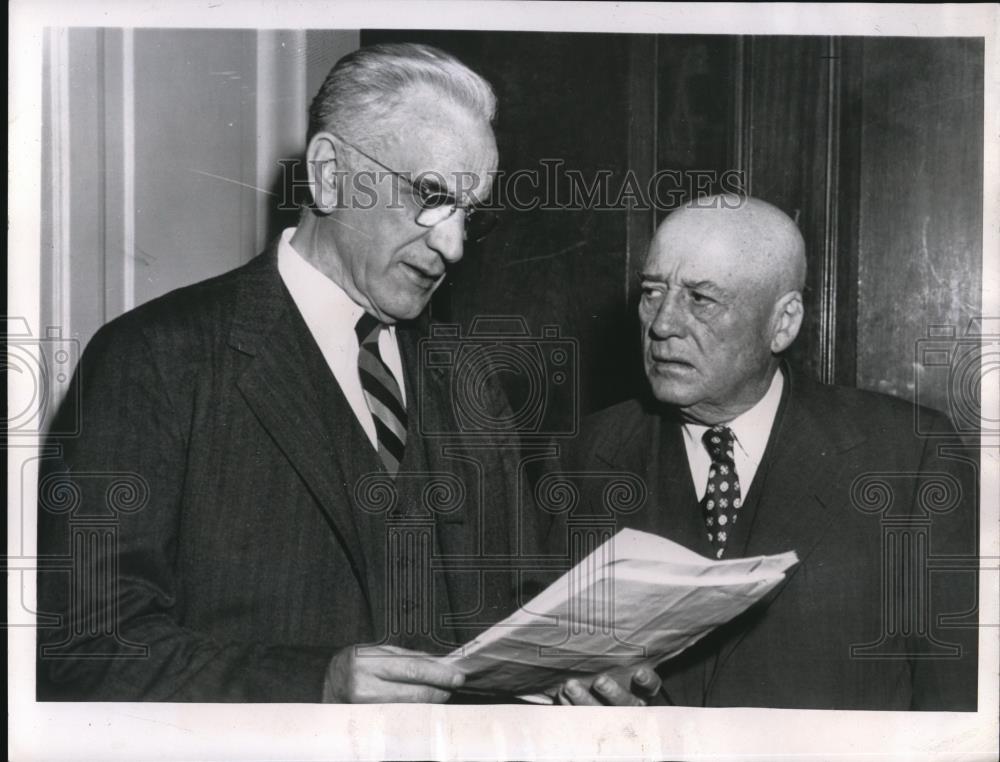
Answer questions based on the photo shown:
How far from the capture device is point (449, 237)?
1.96 metres

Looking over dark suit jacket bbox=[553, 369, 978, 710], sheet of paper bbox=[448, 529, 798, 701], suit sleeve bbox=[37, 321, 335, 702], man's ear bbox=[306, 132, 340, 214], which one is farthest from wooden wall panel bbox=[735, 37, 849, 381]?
suit sleeve bbox=[37, 321, 335, 702]

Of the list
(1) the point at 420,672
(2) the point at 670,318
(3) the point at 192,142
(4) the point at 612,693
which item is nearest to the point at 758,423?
(2) the point at 670,318

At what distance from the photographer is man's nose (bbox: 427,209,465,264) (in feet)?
6.39

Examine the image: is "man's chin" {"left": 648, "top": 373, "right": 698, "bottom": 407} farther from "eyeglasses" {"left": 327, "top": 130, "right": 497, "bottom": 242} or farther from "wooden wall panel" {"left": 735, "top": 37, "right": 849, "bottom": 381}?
"eyeglasses" {"left": 327, "top": 130, "right": 497, "bottom": 242}

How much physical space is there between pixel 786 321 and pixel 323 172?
2.98ft

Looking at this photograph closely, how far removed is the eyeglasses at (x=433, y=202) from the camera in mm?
1909

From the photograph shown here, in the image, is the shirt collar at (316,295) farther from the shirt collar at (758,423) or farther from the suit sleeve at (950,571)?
the suit sleeve at (950,571)

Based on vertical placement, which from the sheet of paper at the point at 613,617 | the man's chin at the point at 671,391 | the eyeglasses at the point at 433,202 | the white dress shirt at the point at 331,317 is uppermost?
the eyeglasses at the point at 433,202

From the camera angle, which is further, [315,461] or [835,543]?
[835,543]

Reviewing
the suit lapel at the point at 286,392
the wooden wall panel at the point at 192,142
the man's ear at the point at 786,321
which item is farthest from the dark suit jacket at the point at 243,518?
the man's ear at the point at 786,321

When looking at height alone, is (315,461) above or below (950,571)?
above

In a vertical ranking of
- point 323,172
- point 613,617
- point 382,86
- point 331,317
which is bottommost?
point 613,617

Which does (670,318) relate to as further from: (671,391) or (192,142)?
(192,142)

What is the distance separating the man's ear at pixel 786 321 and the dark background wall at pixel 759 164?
1.0 inches
